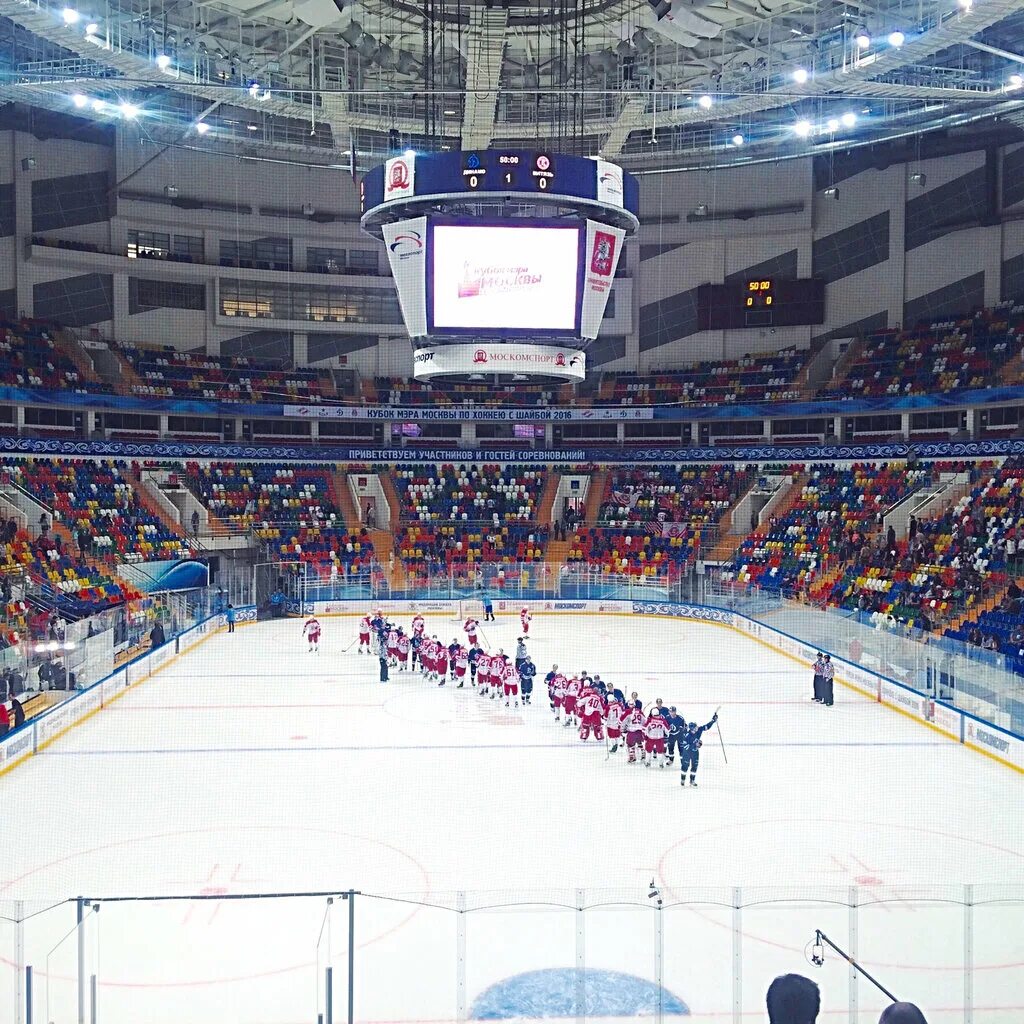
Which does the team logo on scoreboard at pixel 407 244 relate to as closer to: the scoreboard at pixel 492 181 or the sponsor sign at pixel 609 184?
the scoreboard at pixel 492 181

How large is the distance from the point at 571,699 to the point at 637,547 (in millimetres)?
17376

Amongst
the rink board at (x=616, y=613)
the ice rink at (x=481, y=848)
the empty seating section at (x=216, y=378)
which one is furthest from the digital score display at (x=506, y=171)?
the empty seating section at (x=216, y=378)

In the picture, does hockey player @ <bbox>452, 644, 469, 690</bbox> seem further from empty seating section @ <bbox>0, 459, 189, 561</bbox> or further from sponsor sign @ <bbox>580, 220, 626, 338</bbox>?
empty seating section @ <bbox>0, 459, 189, 561</bbox>

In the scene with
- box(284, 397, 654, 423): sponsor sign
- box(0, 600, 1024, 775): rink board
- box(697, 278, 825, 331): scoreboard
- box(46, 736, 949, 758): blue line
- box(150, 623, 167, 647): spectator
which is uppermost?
box(697, 278, 825, 331): scoreboard

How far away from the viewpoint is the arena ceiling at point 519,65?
20156 mm

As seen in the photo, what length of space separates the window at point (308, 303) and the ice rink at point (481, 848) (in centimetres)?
1916

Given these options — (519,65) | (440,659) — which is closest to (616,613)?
(440,659)

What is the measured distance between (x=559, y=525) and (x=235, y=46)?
55.5 ft

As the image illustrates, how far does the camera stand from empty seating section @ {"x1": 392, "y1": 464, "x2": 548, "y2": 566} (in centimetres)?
3316

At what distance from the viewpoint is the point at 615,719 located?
13.7 metres

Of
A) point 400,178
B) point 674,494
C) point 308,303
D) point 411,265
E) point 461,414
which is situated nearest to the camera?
point 400,178

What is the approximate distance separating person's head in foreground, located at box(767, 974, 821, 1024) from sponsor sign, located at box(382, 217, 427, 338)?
13.0 metres

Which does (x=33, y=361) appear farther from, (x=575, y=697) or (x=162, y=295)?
(x=575, y=697)

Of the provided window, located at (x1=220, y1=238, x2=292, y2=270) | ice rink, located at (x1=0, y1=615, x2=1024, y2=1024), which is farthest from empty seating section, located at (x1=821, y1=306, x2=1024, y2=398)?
window, located at (x1=220, y1=238, x2=292, y2=270)
